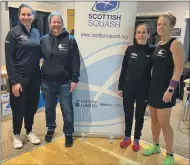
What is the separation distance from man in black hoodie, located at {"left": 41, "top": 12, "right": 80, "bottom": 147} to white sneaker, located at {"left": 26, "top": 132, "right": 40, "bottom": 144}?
0.10 metres

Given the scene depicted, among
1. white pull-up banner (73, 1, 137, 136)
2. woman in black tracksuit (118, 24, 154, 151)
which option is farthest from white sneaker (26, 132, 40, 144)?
woman in black tracksuit (118, 24, 154, 151)

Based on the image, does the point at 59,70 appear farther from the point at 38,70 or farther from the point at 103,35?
the point at 103,35

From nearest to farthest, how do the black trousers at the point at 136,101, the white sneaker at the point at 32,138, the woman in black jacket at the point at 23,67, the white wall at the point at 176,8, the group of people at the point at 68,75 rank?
the white wall at the point at 176,8, the group of people at the point at 68,75, the woman in black jacket at the point at 23,67, the black trousers at the point at 136,101, the white sneaker at the point at 32,138

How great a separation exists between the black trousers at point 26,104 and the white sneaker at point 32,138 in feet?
0.22

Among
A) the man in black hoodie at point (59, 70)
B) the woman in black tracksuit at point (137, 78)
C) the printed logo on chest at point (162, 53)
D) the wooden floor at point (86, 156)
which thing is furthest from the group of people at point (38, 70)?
the printed logo on chest at point (162, 53)

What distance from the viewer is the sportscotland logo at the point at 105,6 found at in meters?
1.92

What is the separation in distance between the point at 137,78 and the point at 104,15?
1.96 feet

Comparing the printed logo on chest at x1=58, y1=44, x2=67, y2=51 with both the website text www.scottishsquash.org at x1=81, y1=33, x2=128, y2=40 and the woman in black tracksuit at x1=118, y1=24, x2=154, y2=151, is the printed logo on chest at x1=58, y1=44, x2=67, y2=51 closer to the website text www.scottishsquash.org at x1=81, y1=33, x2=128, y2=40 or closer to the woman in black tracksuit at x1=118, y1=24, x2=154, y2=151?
the website text www.scottishsquash.org at x1=81, y1=33, x2=128, y2=40

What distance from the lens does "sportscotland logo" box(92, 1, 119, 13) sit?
192 cm

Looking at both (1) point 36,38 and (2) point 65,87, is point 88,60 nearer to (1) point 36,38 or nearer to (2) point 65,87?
(2) point 65,87

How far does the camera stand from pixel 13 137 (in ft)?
6.83

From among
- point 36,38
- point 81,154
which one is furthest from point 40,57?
point 81,154

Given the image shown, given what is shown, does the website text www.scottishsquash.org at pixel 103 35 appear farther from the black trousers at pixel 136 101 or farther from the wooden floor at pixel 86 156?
the wooden floor at pixel 86 156

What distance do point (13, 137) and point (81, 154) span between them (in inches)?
25.2
